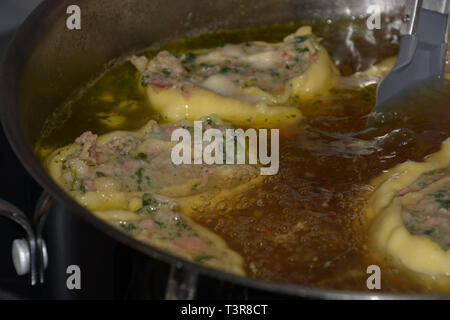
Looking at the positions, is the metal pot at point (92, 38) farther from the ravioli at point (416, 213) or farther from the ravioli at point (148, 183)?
the ravioli at point (416, 213)

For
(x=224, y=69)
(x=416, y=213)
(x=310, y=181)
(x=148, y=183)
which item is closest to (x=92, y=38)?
(x=224, y=69)

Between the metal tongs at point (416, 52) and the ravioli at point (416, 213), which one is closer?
the ravioli at point (416, 213)

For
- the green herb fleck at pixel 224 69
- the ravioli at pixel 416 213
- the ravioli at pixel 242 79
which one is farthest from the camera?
the green herb fleck at pixel 224 69

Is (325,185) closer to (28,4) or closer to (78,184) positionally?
(78,184)

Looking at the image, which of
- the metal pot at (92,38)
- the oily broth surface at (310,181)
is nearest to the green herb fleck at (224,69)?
the oily broth surface at (310,181)

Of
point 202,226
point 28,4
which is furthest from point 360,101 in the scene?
point 28,4

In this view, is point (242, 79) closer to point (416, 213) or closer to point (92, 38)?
point (92, 38)
